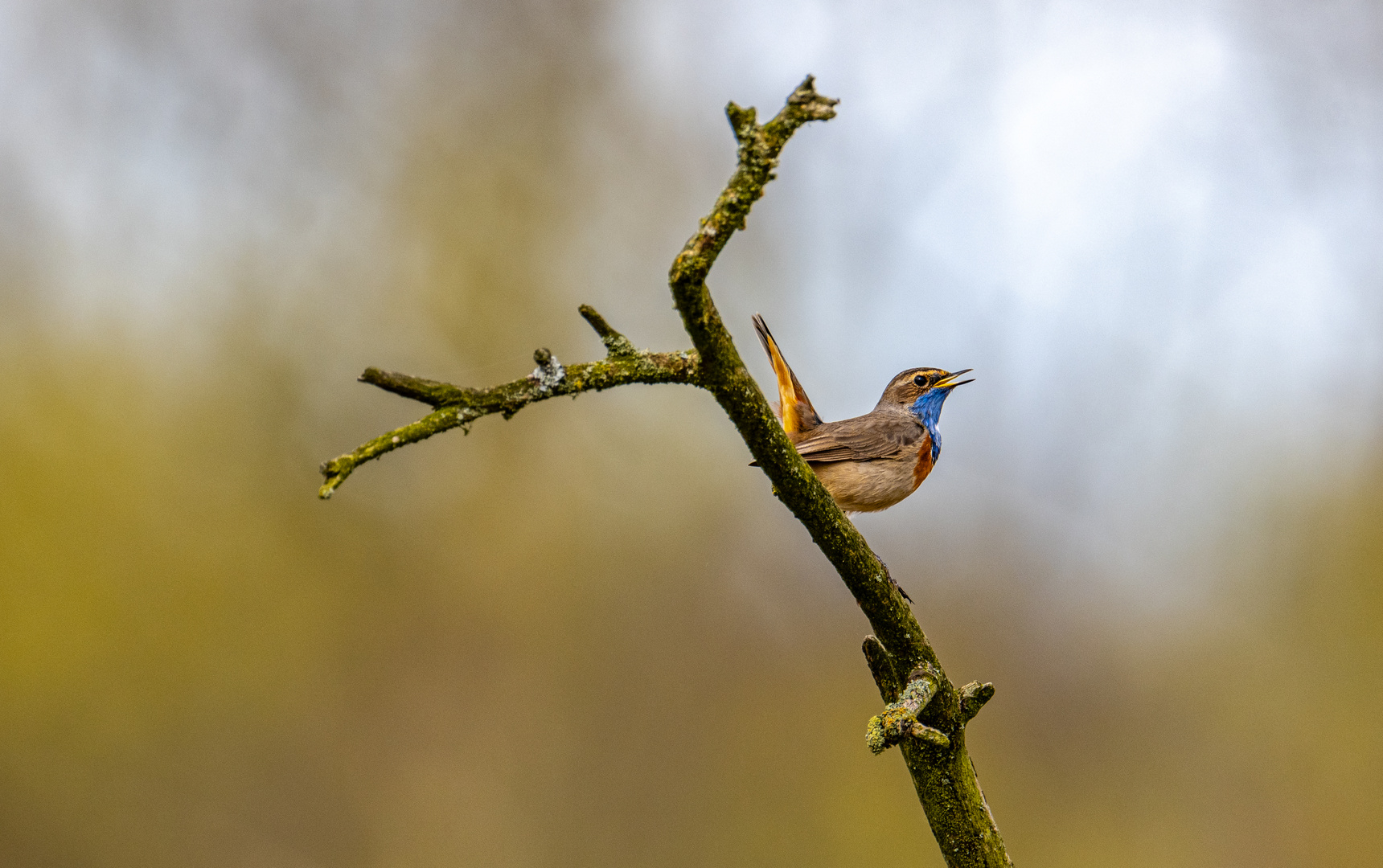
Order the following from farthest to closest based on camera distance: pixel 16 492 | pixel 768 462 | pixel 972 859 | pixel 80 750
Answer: pixel 16 492
pixel 80 750
pixel 972 859
pixel 768 462

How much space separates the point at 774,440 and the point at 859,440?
3.45 m

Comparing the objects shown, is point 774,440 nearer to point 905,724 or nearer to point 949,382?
point 905,724

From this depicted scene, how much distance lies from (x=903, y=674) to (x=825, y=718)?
854 centimetres

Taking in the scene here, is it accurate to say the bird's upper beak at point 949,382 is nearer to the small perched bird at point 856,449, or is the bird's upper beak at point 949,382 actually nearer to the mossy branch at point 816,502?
the small perched bird at point 856,449

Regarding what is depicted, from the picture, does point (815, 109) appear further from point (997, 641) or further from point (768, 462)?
point (997, 641)

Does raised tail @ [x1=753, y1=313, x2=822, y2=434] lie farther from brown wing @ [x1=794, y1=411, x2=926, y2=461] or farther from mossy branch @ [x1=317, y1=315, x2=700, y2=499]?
mossy branch @ [x1=317, y1=315, x2=700, y2=499]

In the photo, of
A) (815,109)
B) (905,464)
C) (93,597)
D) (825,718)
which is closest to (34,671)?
(93,597)

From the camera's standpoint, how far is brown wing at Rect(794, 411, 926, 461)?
598 centimetres

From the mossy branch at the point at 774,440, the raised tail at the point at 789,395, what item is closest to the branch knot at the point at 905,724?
the mossy branch at the point at 774,440

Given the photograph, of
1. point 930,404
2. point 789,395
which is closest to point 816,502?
point 789,395

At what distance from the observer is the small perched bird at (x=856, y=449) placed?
5957mm

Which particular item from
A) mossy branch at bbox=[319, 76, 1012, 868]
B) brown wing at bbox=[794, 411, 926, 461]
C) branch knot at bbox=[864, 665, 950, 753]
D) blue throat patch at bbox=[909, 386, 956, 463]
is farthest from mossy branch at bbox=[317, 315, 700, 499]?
blue throat patch at bbox=[909, 386, 956, 463]

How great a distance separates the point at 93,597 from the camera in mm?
10906

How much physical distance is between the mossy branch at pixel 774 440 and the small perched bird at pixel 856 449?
8.24 feet
